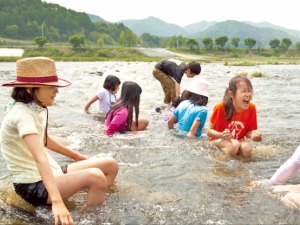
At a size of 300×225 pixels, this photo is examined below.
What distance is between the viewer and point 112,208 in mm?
3285

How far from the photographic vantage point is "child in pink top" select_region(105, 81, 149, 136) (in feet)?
19.4

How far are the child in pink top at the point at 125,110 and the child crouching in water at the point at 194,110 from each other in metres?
0.74

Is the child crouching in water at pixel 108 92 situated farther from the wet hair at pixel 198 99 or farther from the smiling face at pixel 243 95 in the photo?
the smiling face at pixel 243 95

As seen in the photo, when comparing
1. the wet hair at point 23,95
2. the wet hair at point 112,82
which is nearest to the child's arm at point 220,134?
the wet hair at point 23,95

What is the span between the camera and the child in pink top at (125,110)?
5.91m

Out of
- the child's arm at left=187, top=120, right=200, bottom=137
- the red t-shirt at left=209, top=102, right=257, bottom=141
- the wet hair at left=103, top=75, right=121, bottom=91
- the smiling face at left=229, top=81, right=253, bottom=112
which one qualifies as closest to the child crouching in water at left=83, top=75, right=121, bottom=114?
the wet hair at left=103, top=75, right=121, bottom=91

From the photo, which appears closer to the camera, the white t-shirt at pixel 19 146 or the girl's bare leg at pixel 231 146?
the white t-shirt at pixel 19 146

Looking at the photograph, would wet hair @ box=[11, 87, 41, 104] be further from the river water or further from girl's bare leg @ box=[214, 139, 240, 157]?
girl's bare leg @ box=[214, 139, 240, 157]

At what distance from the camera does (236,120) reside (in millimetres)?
5180

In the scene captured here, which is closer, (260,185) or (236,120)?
(260,185)

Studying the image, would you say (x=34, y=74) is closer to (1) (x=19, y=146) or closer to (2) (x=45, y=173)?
(1) (x=19, y=146)

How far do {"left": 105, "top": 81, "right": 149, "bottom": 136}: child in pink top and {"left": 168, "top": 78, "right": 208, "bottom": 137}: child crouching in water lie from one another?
0.74 meters

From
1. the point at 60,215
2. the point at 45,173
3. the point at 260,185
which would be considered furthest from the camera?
the point at 260,185

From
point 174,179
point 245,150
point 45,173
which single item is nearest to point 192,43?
point 245,150
